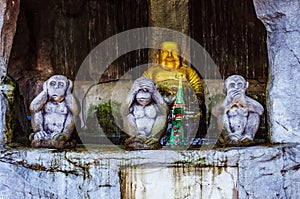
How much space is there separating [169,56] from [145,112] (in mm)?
2614

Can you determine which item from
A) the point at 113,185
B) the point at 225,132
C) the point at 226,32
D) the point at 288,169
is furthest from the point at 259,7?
the point at 226,32

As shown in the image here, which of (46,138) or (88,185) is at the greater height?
(46,138)

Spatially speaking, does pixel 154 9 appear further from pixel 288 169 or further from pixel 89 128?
pixel 288 169

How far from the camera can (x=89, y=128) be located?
5480mm

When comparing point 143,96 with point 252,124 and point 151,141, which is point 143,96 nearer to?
point 151,141

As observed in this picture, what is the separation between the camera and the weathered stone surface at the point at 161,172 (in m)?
4.06

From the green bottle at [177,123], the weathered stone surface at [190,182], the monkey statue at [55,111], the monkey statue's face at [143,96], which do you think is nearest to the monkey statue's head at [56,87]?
the monkey statue at [55,111]

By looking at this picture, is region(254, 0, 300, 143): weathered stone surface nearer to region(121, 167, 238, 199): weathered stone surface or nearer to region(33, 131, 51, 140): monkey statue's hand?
region(121, 167, 238, 199): weathered stone surface

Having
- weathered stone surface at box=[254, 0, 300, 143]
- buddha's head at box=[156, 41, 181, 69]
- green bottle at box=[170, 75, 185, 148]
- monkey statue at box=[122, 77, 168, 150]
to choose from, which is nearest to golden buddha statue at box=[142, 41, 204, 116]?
buddha's head at box=[156, 41, 181, 69]

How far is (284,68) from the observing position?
4.43 meters

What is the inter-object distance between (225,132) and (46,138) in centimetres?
155

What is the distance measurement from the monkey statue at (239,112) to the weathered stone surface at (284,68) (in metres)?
0.17

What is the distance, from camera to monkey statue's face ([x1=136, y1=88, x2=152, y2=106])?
175 inches

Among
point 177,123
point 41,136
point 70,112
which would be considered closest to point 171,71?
point 177,123
